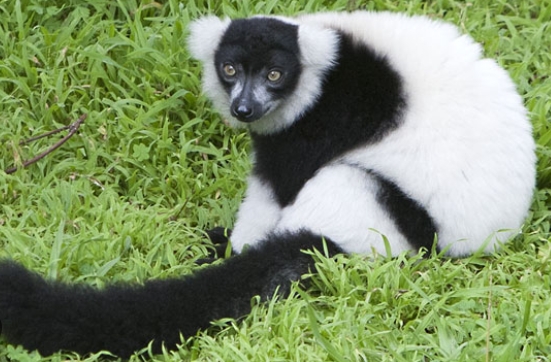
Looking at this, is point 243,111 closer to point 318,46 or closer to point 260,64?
point 260,64

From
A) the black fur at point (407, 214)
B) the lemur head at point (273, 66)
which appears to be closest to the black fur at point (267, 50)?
the lemur head at point (273, 66)

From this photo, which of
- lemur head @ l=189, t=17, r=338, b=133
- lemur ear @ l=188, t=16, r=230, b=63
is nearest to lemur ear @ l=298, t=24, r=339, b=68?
lemur head @ l=189, t=17, r=338, b=133

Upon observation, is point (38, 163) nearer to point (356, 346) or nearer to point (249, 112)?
point (249, 112)

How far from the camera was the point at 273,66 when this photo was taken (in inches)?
211

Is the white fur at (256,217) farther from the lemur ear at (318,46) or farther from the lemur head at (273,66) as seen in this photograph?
the lemur ear at (318,46)

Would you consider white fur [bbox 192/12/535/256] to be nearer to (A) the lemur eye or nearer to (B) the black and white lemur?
(B) the black and white lemur

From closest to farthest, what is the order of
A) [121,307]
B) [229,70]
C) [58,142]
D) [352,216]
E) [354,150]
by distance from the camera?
[121,307] < [352,216] < [354,150] < [229,70] < [58,142]

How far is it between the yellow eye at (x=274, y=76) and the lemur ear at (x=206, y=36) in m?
0.42

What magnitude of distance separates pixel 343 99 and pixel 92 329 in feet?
6.11

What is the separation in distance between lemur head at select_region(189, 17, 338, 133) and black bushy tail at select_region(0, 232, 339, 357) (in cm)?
102

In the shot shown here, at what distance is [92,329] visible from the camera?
4.38 meters

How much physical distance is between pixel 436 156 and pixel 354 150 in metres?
0.44

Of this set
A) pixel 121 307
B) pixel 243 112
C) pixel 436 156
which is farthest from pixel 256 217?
pixel 121 307

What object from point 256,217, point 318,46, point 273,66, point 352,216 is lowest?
point 256,217
